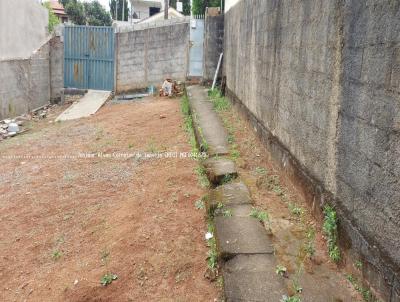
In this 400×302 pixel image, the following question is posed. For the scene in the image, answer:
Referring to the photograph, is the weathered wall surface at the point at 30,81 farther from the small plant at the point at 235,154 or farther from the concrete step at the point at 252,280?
the concrete step at the point at 252,280

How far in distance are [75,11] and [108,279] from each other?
41636 mm

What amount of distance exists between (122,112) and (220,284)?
8.20m

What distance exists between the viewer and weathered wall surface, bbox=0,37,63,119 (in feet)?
36.8

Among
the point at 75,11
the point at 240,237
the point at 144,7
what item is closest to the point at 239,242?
the point at 240,237

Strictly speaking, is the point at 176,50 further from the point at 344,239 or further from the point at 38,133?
the point at 344,239

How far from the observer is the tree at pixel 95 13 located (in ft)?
147

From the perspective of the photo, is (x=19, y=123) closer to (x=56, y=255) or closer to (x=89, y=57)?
(x=89, y=57)

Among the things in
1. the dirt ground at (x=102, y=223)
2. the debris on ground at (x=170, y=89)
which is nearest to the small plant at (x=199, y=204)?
the dirt ground at (x=102, y=223)

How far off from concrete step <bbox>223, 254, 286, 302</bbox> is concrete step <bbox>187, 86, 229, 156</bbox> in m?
2.91

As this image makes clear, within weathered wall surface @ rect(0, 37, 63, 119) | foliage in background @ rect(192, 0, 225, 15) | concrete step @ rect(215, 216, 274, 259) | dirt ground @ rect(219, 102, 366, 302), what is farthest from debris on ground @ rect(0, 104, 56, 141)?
foliage in background @ rect(192, 0, 225, 15)

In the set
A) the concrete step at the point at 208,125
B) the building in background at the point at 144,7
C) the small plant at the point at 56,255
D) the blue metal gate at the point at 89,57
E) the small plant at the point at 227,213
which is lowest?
the small plant at the point at 56,255

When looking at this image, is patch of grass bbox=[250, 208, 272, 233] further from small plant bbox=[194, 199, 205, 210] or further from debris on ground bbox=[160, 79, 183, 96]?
debris on ground bbox=[160, 79, 183, 96]

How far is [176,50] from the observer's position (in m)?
12.8

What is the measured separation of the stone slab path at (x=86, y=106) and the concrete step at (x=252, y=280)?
29.8 ft
